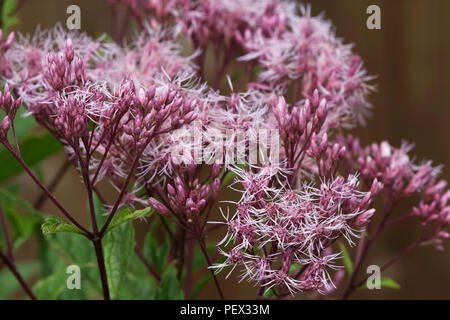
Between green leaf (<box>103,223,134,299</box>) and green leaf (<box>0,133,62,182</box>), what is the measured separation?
0.27m

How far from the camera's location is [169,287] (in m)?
0.91

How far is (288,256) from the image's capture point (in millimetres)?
727

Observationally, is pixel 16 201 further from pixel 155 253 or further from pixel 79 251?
pixel 155 253

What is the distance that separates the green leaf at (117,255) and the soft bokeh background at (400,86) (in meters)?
1.23

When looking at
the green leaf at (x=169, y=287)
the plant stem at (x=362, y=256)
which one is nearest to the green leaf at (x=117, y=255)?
the green leaf at (x=169, y=287)

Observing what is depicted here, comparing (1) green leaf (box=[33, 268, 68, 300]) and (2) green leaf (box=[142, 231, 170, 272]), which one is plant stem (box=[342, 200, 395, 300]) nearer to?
Answer: (2) green leaf (box=[142, 231, 170, 272])

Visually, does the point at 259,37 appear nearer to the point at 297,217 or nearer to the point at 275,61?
the point at 275,61

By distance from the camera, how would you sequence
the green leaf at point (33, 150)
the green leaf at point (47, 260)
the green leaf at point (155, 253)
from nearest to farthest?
the green leaf at point (155, 253) < the green leaf at point (33, 150) < the green leaf at point (47, 260)

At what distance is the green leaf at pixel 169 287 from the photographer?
0.90 m

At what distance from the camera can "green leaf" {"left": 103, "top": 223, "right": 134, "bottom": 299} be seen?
90 cm

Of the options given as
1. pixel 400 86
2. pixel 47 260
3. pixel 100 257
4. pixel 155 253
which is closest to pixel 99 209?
pixel 155 253

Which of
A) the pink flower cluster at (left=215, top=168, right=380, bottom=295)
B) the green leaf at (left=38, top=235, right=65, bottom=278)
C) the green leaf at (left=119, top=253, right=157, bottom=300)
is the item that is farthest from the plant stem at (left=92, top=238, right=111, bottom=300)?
the green leaf at (left=38, top=235, right=65, bottom=278)

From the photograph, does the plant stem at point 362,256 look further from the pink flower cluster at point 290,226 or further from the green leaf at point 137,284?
the green leaf at point 137,284
